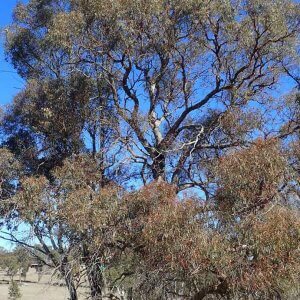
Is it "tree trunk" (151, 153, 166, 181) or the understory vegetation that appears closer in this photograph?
the understory vegetation

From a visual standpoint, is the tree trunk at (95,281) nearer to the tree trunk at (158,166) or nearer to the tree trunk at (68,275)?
the tree trunk at (68,275)

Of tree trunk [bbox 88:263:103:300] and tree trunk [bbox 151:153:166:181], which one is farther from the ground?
tree trunk [bbox 151:153:166:181]

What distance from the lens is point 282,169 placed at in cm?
804

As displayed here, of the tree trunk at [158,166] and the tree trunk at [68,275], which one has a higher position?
the tree trunk at [158,166]

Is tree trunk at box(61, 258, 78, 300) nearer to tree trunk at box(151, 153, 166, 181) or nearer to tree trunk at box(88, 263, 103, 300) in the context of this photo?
tree trunk at box(88, 263, 103, 300)

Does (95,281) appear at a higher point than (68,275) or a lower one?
lower

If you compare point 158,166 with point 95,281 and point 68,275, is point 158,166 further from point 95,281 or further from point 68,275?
point 68,275

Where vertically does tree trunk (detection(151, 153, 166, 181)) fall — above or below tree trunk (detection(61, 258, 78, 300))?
above

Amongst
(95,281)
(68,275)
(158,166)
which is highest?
(158,166)

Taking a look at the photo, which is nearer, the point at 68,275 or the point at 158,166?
the point at 68,275

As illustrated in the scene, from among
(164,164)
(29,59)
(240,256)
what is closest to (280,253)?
(240,256)

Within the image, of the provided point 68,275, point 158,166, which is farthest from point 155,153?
point 68,275

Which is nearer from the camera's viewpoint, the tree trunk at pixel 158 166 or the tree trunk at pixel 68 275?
the tree trunk at pixel 68 275

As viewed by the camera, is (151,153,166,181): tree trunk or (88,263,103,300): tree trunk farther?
(151,153,166,181): tree trunk
